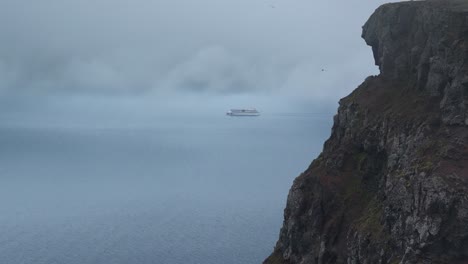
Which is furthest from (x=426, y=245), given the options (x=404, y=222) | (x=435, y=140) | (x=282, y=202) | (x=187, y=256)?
(x=282, y=202)

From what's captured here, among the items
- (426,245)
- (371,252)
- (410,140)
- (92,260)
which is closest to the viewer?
(426,245)

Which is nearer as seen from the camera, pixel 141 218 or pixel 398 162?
pixel 398 162

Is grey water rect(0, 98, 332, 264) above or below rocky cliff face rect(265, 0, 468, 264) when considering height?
below

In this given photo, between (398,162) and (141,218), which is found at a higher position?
(398,162)

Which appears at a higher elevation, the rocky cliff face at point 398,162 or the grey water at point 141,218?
the rocky cliff face at point 398,162

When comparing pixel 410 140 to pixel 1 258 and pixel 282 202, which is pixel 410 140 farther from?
pixel 282 202

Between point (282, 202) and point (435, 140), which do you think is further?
point (282, 202)

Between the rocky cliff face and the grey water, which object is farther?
the grey water

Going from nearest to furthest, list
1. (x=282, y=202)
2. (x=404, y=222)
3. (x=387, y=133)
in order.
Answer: (x=404, y=222), (x=387, y=133), (x=282, y=202)
